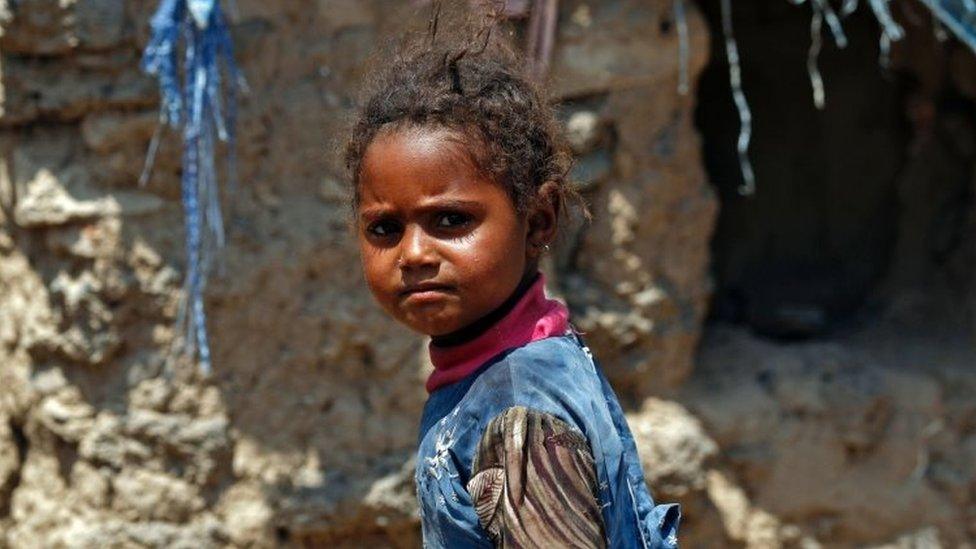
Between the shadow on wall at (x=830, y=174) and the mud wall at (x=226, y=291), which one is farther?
the shadow on wall at (x=830, y=174)

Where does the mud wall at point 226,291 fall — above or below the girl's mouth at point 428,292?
below

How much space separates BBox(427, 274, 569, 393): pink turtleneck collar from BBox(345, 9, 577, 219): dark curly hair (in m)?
0.14

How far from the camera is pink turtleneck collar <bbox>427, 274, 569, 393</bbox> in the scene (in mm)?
2143

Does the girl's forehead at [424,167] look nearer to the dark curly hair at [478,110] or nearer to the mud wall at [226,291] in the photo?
the dark curly hair at [478,110]

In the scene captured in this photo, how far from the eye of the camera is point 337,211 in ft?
13.5

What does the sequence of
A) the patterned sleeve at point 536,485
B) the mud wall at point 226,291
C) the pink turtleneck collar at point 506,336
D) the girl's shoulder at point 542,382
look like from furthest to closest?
the mud wall at point 226,291, the pink turtleneck collar at point 506,336, the girl's shoulder at point 542,382, the patterned sleeve at point 536,485

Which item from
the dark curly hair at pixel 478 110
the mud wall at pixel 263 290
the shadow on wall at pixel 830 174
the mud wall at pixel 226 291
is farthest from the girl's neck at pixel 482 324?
the shadow on wall at pixel 830 174

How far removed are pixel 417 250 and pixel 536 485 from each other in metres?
0.36

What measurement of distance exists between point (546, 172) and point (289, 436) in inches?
82.4

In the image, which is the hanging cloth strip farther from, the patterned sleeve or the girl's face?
the patterned sleeve

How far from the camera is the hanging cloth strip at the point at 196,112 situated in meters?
3.80

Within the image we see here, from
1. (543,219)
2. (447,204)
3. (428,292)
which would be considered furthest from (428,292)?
(543,219)

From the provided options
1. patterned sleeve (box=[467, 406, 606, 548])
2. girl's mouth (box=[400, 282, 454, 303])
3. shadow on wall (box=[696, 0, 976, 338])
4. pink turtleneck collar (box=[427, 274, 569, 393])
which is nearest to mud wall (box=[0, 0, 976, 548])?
shadow on wall (box=[696, 0, 976, 338])

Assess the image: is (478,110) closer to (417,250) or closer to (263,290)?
(417,250)
